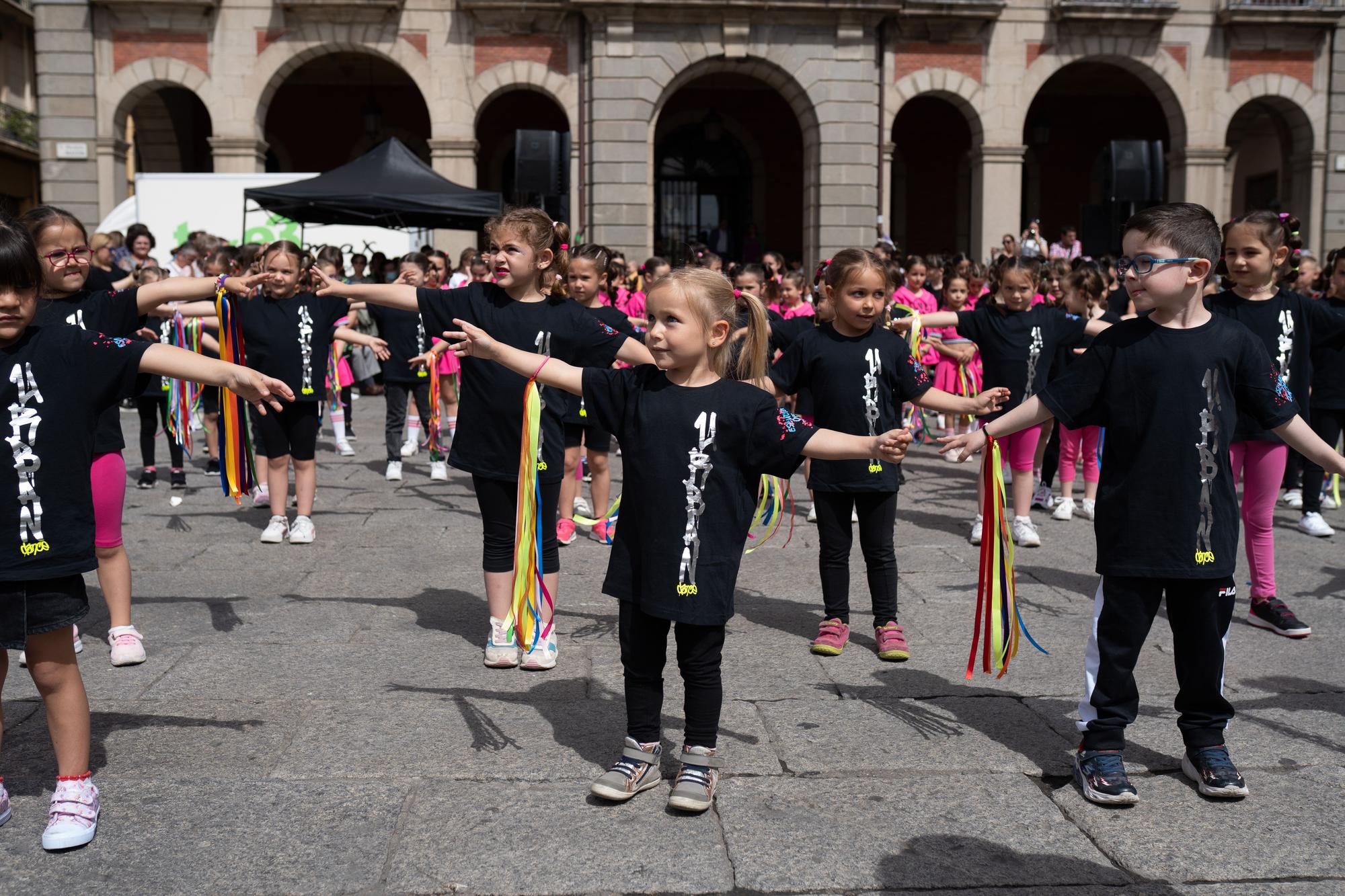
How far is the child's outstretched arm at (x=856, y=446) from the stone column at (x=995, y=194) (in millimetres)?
17237

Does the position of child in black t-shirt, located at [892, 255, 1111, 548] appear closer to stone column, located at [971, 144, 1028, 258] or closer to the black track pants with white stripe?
the black track pants with white stripe

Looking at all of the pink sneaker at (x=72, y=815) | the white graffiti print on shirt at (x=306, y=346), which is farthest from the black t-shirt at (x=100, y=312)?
the white graffiti print on shirt at (x=306, y=346)

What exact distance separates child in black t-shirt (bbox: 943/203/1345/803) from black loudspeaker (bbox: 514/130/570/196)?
12.3 metres

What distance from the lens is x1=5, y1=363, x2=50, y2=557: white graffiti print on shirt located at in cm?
320

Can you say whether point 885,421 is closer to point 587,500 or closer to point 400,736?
point 400,736

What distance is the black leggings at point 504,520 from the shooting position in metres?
4.73

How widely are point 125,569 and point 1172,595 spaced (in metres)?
3.79

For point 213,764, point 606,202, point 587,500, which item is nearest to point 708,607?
point 213,764

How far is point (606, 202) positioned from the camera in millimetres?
19109

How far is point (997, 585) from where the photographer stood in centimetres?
400

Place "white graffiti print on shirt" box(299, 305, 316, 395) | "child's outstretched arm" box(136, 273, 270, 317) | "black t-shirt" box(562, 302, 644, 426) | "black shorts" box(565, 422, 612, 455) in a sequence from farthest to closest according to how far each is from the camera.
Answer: "black shorts" box(565, 422, 612, 455) < "white graffiti print on shirt" box(299, 305, 316, 395) < "black t-shirt" box(562, 302, 644, 426) < "child's outstretched arm" box(136, 273, 270, 317)

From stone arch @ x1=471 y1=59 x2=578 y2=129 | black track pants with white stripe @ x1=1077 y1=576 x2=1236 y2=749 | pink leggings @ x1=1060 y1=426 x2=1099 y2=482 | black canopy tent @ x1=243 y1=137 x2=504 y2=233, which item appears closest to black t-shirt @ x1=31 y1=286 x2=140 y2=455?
black track pants with white stripe @ x1=1077 y1=576 x2=1236 y2=749

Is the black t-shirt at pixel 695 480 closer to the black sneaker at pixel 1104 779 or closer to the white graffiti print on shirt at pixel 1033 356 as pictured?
the black sneaker at pixel 1104 779

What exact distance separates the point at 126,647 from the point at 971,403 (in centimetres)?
324
